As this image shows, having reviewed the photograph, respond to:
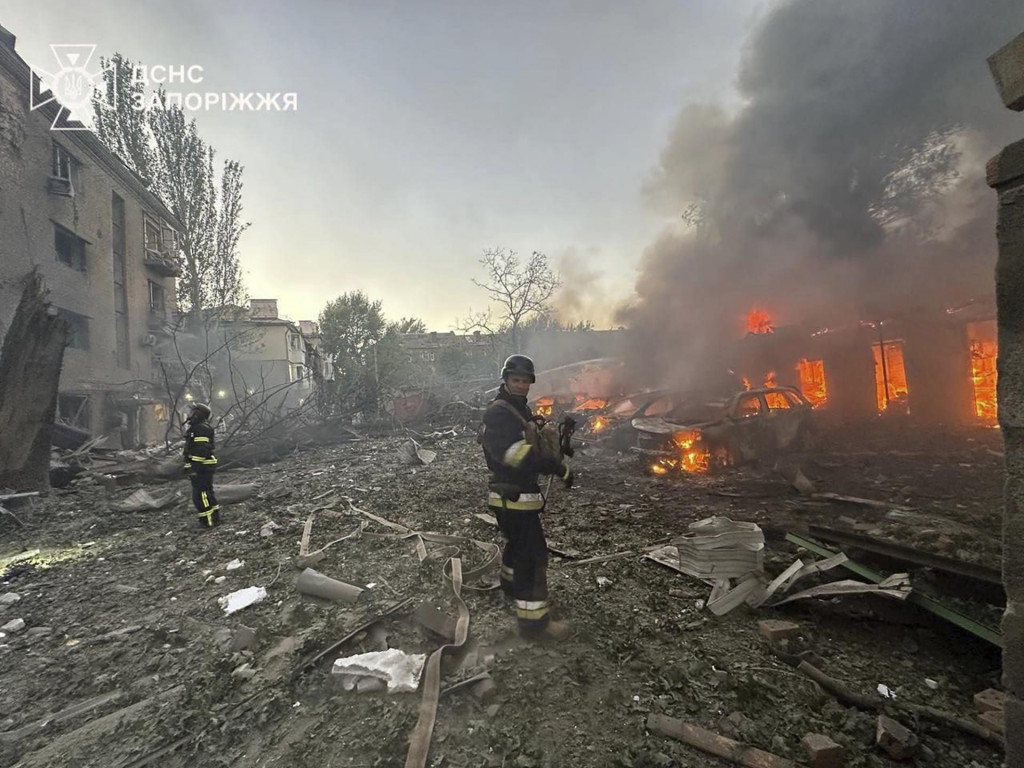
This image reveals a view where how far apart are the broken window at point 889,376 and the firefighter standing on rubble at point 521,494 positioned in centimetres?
1582

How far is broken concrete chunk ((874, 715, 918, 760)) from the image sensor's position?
1.97m

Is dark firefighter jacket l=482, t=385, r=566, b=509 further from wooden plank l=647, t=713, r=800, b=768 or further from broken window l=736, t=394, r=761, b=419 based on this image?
broken window l=736, t=394, r=761, b=419

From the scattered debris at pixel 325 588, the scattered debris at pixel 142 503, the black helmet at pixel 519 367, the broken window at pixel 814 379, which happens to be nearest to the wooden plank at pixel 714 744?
the black helmet at pixel 519 367

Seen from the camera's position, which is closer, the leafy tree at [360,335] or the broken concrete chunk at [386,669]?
the broken concrete chunk at [386,669]

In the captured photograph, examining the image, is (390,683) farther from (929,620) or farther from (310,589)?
(929,620)

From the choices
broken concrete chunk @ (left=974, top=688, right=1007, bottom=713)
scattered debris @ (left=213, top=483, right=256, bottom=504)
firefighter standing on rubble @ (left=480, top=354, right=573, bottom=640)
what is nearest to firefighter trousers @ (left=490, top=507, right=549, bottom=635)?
firefighter standing on rubble @ (left=480, top=354, right=573, bottom=640)

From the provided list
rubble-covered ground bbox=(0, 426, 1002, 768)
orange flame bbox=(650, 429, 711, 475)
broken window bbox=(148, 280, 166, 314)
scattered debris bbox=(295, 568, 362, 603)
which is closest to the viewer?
rubble-covered ground bbox=(0, 426, 1002, 768)

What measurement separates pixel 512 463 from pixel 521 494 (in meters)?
0.26

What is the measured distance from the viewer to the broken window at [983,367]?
12.4 m

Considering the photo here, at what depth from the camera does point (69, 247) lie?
14602 mm

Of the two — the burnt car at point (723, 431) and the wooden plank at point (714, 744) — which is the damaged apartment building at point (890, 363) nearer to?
the burnt car at point (723, 431)

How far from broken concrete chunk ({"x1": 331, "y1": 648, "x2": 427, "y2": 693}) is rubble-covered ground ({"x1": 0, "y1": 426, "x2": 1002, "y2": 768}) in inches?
2.5

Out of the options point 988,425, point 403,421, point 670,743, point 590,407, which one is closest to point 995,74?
point 670,743

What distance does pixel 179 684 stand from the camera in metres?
2.76
